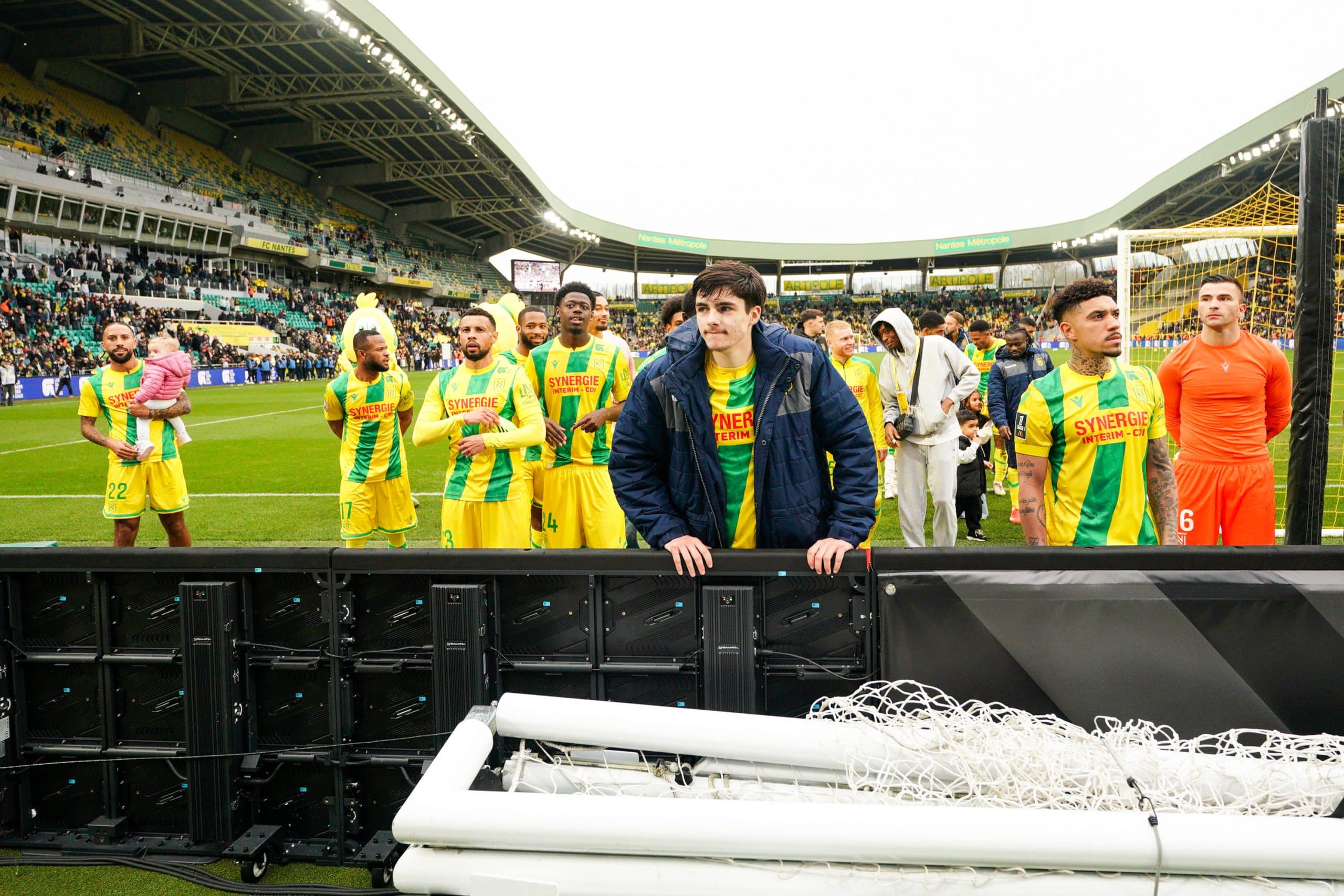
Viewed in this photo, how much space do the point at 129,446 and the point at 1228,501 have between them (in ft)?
24.9

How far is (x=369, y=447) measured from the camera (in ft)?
18.5

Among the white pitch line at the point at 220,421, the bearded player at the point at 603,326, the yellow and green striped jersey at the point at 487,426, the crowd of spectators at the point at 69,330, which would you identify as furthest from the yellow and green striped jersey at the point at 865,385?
the crowd of spectators at the point at 69,330

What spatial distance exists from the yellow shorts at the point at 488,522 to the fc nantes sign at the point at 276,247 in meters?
42.1

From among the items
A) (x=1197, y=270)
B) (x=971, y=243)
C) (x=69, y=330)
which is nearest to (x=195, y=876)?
(x=1197, y=270)

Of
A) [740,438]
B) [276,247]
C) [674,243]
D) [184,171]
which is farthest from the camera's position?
[674,243]

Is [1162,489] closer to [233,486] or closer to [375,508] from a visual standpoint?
[375,508]

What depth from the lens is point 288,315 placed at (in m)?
41.3

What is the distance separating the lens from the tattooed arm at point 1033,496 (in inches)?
136

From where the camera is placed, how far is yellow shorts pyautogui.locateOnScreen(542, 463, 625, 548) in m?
5.24

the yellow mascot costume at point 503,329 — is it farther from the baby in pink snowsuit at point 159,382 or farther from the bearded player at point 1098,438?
the bearded player at point 1098,438

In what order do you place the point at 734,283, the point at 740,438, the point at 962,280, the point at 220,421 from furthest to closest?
the point at 962,280 → the point at 220,421 → the point at 740,438 → the point at 734,283

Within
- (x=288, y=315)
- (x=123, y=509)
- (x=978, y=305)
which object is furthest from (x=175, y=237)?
(x=978, y=305)

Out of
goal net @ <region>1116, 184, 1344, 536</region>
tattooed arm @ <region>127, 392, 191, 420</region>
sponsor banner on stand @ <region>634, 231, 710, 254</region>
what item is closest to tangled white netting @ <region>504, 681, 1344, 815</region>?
goal net @ <region>1116, 184, 1344, 536</region>

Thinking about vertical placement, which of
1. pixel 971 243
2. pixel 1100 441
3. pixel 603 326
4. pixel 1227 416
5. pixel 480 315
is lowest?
pixel 1100 441
